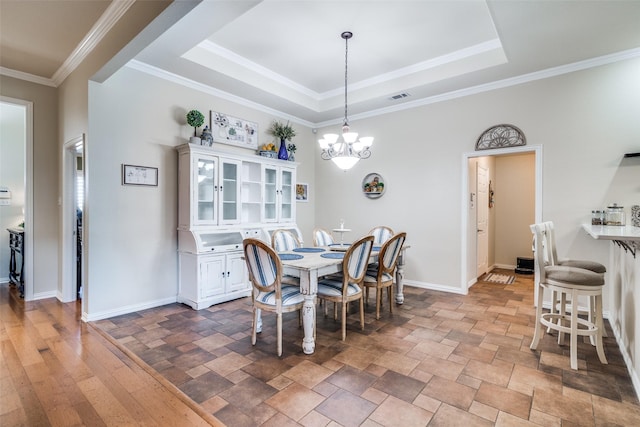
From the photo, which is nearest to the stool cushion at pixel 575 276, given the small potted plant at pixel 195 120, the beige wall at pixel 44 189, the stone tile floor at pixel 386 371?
the stone tile floor at pixel 386 371

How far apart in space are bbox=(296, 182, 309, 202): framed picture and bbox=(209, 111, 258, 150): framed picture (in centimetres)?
117

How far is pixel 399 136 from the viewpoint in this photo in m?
4.96

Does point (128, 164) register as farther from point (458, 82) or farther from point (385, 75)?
point (458, 82)

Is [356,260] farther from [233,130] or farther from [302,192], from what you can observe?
[302,192]

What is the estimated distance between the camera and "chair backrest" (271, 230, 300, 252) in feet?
12.3

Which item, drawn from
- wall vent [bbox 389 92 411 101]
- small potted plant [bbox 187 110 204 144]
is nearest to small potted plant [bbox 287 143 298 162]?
small potted plant [bbox 187 110 204 144]

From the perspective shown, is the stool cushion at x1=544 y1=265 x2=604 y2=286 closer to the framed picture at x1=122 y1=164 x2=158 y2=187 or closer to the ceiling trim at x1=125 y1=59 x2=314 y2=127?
the framed picture at x1=122 y1=164 x2=158 y2=187

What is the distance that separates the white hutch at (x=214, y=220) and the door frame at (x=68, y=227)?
1.43m

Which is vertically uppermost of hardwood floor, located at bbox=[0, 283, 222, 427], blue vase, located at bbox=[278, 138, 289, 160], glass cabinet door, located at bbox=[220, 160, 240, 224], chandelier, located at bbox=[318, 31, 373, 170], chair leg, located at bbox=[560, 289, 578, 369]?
blue vase, located at bbox=[278, 138, 289, 160]

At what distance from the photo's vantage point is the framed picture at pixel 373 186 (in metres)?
5.16

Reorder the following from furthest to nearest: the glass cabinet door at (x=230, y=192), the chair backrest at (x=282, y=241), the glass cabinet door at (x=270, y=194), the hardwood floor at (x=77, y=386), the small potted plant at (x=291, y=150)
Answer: the small potted plant at (x=291, y=150), the glass cabinet door at (x=270, y=194), the glass cabinet door at (x=230, y=192), the chair backrest at (x=282, y=241), the hardwood floor at (x=77, y=386)

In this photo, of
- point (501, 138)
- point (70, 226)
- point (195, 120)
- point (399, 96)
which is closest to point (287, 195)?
point (195, 120)

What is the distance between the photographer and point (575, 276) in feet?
7.87

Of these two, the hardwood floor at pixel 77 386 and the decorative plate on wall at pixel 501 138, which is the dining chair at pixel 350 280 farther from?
the decorative plate on wall at pixel 501 138
